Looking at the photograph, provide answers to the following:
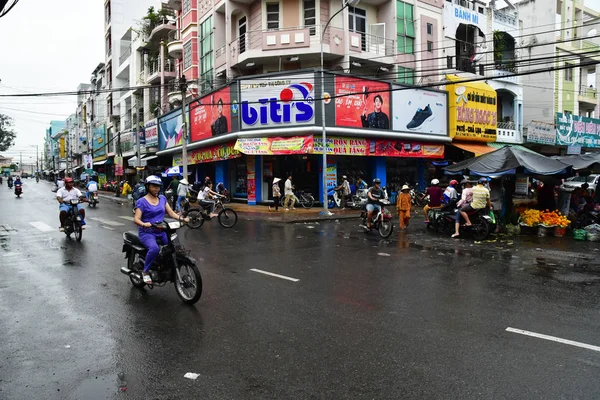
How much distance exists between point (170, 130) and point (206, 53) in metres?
7.25

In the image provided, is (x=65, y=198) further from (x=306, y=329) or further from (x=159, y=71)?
(x=159, y=71)

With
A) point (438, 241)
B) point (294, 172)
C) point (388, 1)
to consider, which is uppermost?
point (388, 1)

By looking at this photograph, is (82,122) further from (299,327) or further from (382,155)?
(299,327)

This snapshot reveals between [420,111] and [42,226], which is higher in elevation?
[420,111]

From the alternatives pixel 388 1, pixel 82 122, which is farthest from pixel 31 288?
pixel 82 122

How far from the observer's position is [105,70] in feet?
182

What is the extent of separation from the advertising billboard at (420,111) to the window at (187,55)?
14242mm

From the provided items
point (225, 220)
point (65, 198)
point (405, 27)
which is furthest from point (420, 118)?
point (65, 198)

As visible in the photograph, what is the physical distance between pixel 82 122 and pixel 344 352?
85.0 m

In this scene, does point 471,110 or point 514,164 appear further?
point 471,110

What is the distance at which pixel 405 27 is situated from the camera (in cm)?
2605

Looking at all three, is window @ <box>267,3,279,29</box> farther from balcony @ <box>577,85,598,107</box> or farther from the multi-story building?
balcony @ <box>577,85,598,107</box>

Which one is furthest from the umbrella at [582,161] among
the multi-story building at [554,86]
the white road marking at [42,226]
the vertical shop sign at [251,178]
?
the multi-story building at [554,86]

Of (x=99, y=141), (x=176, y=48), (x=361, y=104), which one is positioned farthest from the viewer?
(x=99, y=141)
